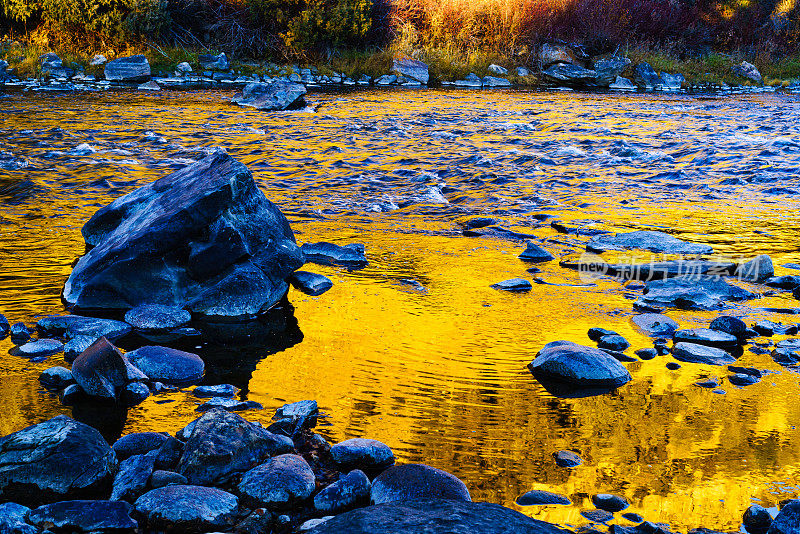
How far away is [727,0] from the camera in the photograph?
2516cm

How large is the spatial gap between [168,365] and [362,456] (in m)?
1.00

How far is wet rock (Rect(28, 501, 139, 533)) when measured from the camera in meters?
1.75

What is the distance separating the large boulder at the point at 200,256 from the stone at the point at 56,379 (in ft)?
2.71

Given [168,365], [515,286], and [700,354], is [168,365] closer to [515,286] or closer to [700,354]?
[515,286]

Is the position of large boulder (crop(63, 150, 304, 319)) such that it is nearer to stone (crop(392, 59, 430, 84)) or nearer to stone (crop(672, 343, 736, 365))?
stone (crop(672, 343, 736, 365))

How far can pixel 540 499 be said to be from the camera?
195 centimetres

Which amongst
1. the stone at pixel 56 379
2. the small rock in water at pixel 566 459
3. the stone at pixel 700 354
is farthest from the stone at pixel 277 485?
the stone at pixel 700 354

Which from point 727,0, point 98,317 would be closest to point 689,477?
point 98,317

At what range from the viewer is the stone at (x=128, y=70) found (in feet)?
53.3

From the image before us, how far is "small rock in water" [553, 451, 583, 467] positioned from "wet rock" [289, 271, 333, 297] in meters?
1.84

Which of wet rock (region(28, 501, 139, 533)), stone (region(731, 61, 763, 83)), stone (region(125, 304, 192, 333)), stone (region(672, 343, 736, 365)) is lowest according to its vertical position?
stone (region(731, 61, 763, 83))

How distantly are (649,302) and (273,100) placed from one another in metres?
9.64

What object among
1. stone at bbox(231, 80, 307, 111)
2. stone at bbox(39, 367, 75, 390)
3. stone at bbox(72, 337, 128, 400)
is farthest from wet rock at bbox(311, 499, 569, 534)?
stone at bbox(231, 80, 307, 111)

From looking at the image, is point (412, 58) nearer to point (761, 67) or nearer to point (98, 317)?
point (761, 67)
